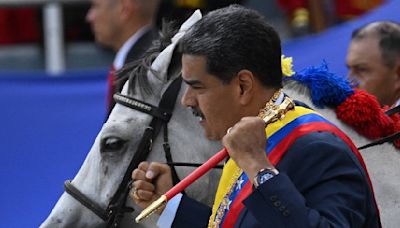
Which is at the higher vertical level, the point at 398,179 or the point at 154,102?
the point at 154,102

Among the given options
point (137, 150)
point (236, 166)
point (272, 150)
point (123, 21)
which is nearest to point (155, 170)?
point (137, 150)

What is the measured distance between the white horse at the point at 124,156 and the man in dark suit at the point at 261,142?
2.15 ft

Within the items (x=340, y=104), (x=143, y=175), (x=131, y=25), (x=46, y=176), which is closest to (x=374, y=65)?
(x=340, y=104)

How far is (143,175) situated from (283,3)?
214 inches

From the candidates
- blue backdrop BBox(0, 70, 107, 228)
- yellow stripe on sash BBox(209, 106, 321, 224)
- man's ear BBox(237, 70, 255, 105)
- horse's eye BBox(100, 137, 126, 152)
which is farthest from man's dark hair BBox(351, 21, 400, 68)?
blue backdrop BBox(0, 70, 107, 228)

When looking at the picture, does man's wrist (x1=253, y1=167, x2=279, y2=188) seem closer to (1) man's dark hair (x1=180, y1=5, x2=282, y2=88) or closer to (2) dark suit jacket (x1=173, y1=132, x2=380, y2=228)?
(2) dark suit jacket (x1=173, y1=132, x2=380, y2=228)

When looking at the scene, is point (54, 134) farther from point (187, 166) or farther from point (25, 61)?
point (187, 166)

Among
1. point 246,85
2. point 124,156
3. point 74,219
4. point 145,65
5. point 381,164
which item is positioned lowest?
point 74,219

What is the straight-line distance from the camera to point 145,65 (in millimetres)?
3867

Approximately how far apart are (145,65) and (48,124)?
375 centimetres

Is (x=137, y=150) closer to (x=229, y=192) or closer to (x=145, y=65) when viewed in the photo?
(x=145, y=65)

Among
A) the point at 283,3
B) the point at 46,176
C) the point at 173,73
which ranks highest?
the point at 173,73

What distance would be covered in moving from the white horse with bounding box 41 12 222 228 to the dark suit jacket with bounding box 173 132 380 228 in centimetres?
83

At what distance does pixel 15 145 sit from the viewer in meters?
7.48
